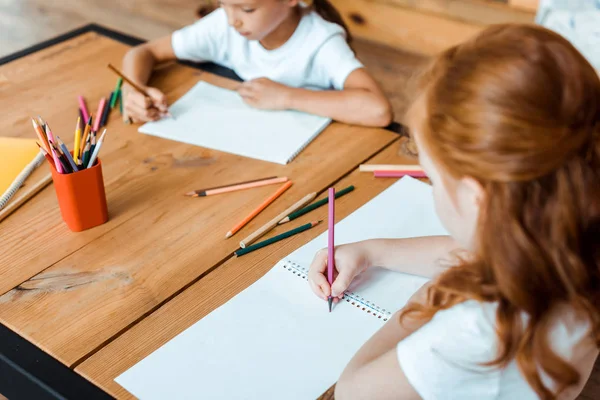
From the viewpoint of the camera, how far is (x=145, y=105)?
1.39 meters

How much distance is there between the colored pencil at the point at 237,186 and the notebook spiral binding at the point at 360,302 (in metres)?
0.23

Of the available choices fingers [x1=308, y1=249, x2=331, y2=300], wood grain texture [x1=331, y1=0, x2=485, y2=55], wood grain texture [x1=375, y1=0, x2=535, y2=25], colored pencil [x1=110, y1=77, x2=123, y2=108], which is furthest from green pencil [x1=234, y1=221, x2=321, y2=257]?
wood grain texture [x1=331, y1=0, x2=485, y2=55]

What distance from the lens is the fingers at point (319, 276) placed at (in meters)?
0.97

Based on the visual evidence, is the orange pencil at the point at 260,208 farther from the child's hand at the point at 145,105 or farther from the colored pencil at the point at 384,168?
the child's hand at the point at 145,105

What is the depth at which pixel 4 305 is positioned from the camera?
97 centimetres

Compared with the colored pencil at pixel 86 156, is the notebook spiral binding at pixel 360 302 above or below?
below

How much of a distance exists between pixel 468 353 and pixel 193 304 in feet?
1.37

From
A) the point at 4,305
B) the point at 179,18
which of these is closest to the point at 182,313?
the point at 4,305

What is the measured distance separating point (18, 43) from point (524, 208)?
342 centimetres

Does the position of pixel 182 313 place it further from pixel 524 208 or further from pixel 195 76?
pixel 195 76

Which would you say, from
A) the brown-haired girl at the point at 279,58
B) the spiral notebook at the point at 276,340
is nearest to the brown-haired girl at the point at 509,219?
the spiral notebook at the point at 276,340

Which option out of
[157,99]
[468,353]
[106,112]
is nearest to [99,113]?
[106,112]

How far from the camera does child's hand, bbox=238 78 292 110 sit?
1.46 m

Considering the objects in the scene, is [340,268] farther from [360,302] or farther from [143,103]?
[143,103]
